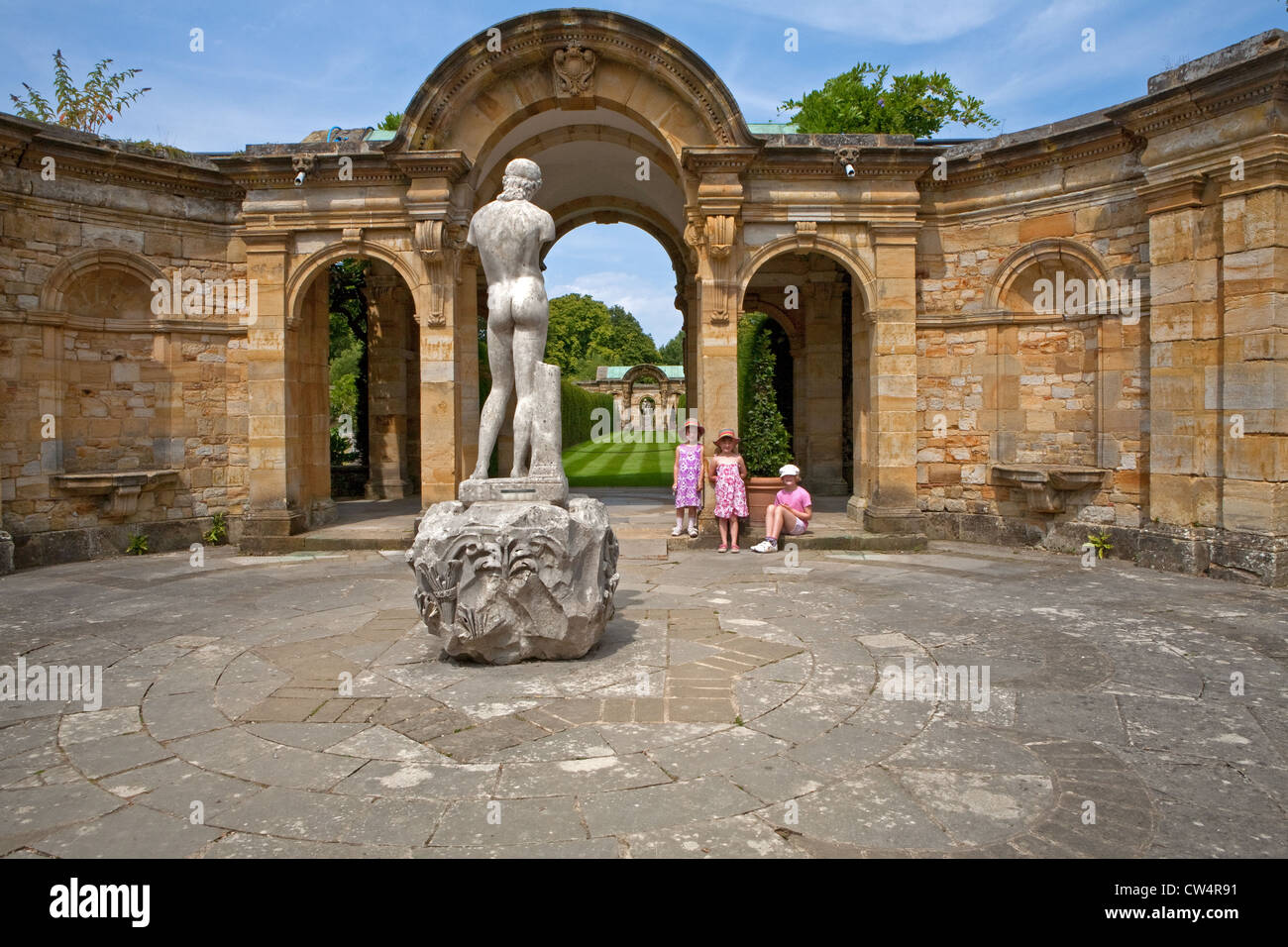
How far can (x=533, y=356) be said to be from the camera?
577 cm

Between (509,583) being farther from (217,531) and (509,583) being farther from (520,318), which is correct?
(217,531)

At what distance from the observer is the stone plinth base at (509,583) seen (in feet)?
15.9

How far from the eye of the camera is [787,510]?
977 cm

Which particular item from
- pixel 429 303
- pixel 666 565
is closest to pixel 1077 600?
pixel 666 565

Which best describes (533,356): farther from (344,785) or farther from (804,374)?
(804,374)

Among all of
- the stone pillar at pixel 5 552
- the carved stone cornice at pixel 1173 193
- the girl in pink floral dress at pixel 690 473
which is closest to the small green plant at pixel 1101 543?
the carved stone cornice at pixel 1173 193

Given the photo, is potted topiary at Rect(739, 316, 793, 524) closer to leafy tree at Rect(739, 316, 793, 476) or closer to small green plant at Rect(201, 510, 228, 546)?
leafy tree at Rect(739, 316, 793, 476)

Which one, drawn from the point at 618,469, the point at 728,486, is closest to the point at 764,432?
the point at 728,486

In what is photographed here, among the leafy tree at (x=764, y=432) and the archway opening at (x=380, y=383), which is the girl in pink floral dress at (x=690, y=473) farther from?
the archway opening at (x=380, y=383)

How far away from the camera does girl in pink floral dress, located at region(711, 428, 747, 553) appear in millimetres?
9688

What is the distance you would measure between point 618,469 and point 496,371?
643 inches

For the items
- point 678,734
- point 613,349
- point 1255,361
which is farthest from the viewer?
point 613,349

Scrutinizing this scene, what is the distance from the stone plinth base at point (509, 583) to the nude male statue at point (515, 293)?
92 centimetres

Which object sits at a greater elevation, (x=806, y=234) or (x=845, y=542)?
(x=806, y=234)
